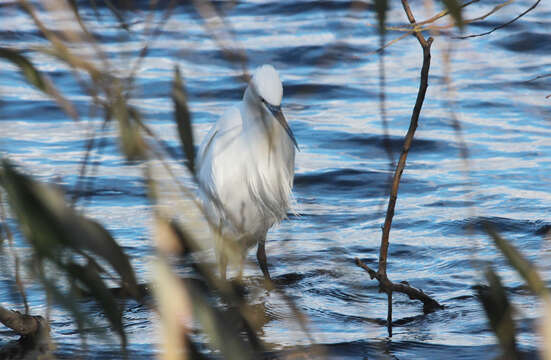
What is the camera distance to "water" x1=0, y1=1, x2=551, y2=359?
1.97 meters

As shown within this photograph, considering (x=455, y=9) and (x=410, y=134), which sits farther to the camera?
(x=410, y=134)

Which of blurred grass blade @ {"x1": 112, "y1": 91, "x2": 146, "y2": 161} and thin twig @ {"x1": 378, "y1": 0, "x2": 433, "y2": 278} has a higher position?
blurred grass blade @ {"x1": 112, "y1": 91, "x2": 146, "y2": 161}

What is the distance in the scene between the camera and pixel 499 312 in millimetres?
687

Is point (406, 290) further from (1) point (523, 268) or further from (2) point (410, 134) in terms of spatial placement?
(1) point (523, 268)

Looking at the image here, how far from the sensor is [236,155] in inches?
112

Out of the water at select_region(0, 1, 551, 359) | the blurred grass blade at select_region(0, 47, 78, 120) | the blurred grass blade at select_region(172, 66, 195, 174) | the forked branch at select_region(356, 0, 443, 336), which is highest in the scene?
the blurred grass blade at select_region(0, 47, 78, 120)

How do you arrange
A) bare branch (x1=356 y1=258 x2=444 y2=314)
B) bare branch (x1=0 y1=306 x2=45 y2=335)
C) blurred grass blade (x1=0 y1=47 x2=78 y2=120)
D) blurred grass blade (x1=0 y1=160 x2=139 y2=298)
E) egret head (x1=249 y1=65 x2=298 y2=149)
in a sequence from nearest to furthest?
blurred grass blade (x1=0 y1=160 x2=139 y2=298) → blurred grass blade (x1=0 y1=47 x2=78 y2=120) → bare branch (x1=0 y1=306 x2=45 y2=335) → bare branch (x1=356 y1=258 x2=444 y2=314) → egret head (x1=249 y1=65 x2=298 y2=149)

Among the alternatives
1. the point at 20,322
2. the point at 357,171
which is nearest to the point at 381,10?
the point at 20,322

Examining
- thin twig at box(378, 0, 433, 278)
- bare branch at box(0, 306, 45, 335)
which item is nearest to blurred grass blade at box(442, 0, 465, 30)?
thin twig at box(378, 0, 433, 278)

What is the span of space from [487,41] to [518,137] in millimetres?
2244

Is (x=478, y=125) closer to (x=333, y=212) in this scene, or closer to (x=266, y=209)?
(x=333, y=212)

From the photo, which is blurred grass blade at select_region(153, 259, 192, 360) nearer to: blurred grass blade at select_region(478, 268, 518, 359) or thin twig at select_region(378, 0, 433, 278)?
blurred grass blade at select_region(478, 268, 518, 359)

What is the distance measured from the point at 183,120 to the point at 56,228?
8.1 inches

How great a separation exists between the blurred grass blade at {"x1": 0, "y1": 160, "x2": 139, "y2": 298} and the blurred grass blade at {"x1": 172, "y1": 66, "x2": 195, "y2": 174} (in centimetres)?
15
